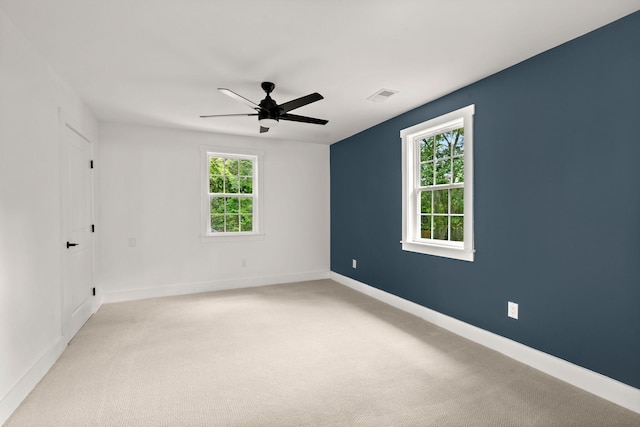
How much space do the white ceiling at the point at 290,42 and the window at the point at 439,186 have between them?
399 millimetres

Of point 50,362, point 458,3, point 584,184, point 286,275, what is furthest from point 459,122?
point 50,362

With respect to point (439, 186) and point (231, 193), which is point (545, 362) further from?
point (231, 193)

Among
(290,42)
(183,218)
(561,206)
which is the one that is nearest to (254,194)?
(183,218)

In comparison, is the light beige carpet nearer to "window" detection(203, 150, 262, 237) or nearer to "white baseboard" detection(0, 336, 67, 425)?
"white baseboard" detection(0, 336, 67, 425)

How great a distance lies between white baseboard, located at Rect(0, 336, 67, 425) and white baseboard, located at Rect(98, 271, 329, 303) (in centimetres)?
174

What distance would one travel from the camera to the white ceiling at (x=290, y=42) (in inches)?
80.0

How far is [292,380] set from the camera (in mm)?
2459

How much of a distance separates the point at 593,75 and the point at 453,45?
0.97m

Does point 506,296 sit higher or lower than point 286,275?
higher

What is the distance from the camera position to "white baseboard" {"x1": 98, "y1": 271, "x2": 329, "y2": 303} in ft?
15.1

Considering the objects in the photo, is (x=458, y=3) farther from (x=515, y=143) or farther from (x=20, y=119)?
(x=20, y=119)

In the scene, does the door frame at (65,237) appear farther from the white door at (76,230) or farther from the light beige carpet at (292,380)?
the light beige carpet at (292,380)

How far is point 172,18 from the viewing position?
6.95 ft

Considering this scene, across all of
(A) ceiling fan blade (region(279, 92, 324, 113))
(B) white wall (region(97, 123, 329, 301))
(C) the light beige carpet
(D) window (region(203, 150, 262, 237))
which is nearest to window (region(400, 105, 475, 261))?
(C) the light beige carpet
